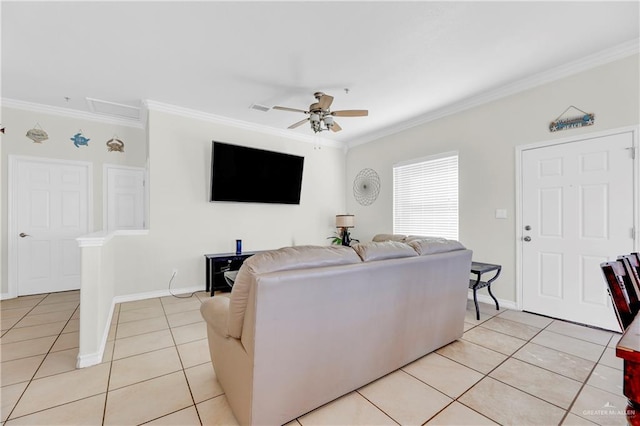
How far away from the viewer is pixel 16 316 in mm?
3199

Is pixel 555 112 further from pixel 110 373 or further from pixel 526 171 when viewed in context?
pixel 110 373

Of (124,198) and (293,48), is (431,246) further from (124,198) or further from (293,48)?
(124,198)

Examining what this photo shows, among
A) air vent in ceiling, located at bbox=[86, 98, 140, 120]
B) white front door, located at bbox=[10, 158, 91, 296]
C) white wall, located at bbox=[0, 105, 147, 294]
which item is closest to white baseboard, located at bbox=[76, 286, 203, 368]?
white front door, located at bbox=[10, 158, 91, 296]

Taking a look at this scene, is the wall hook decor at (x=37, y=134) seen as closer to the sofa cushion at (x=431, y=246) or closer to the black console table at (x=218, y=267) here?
the black console table at (x=218, y=267)

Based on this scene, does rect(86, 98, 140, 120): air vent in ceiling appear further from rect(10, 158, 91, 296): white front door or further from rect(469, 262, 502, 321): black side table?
rect(469, 262, 502, 321): black side table

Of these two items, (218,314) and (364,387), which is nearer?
(218,314)

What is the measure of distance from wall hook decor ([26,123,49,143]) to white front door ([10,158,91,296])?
0.31 metres

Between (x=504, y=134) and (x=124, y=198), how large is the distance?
573 centimetres

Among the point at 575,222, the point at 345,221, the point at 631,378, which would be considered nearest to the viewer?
the point at 631,378

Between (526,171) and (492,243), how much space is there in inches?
38.9

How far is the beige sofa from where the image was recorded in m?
1.38

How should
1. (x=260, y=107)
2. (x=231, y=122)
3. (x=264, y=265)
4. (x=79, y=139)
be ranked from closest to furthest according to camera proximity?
(x=264, y=265), (x=260, y=107), (x=79, y=139), (x=231, y=122)

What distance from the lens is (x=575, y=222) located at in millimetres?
3029

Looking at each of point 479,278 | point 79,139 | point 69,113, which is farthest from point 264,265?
point 69,113
